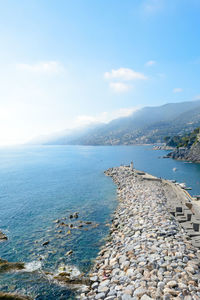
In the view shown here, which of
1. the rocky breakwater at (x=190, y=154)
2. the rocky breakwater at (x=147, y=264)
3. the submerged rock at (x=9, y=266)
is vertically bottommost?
the rocky breakwater at (x=190, y=154)

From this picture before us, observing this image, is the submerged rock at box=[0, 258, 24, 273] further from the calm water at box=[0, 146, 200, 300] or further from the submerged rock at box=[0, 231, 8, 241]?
the submerged rock at box=[0, 231, 8, 241]

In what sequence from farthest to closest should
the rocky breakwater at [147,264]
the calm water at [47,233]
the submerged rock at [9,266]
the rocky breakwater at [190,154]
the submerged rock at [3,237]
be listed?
1. the rocky breakwater at [190,154]
2. the submerged rock at [3,237]
3. the submerged rock at [9,266]
4. the calm water at [47,233]
5. the rocky breakwater at [147,264]

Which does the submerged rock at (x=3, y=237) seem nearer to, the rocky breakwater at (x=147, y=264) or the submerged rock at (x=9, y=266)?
the submerged rock at (x=9, y=266)

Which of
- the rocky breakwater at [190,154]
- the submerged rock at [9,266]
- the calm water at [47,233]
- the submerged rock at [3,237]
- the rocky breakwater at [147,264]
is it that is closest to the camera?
the rocky breakwater at [147,264]

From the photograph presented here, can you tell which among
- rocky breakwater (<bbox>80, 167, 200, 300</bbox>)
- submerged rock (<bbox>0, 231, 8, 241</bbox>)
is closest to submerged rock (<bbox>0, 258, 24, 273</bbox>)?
submerged rock (<bbox>0, 231, 8, 241</bbox>)

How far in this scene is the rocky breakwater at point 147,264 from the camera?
9406 mm

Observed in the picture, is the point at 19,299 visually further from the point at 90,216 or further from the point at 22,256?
the point at 90,216

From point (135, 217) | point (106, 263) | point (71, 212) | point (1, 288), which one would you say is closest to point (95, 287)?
point (106, 263)

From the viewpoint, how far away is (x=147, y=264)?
38.5 feet

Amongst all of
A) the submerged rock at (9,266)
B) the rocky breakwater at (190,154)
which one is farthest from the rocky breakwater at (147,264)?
the rocky breakwater at (190,154)

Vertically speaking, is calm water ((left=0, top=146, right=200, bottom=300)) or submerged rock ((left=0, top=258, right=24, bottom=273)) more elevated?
submerged rock ((left=0, top=258, right=24, bottom=273))

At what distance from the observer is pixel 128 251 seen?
14.1 meters

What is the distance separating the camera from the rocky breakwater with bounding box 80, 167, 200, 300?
9406mm

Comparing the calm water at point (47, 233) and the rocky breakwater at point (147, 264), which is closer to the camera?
the rocky breakwater at point (147, 264)
